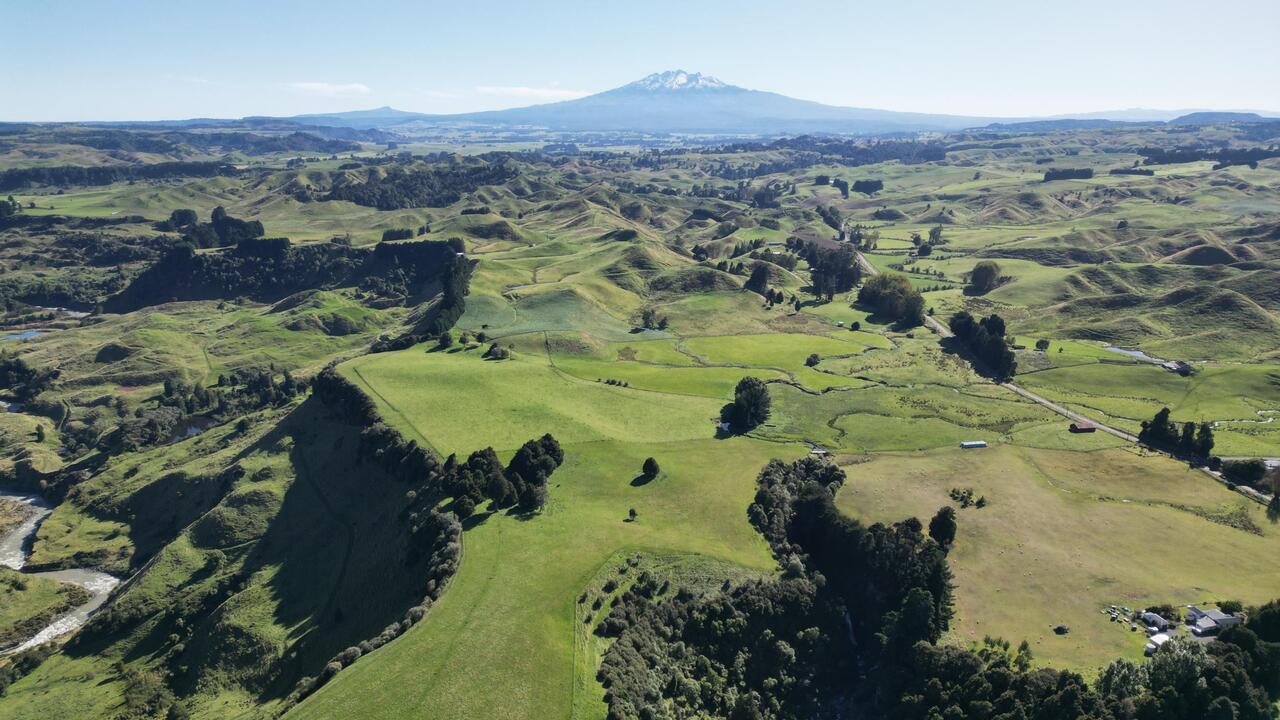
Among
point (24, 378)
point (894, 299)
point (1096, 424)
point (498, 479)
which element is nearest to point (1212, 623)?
point (1096, 424)

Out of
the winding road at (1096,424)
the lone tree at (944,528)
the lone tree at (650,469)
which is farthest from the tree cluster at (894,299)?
the lone tree at (650,469)

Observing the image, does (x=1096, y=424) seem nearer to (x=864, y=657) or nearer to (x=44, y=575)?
(x=864, y=657)

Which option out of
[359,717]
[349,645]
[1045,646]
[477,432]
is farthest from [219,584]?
[1045,646]

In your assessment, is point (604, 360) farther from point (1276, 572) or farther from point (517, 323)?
point (1276, 572)

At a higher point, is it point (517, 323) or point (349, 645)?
point (517, 323)

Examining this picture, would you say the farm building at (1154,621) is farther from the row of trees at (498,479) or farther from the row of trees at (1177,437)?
the row of trees at (498,479)

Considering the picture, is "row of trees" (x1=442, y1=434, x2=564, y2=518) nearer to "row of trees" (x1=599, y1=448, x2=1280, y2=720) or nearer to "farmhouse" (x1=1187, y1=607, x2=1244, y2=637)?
"row of trees" (x1=599, y1=448, x2=1280, y2=720)
